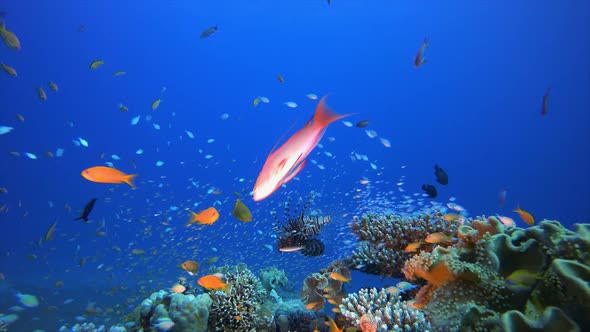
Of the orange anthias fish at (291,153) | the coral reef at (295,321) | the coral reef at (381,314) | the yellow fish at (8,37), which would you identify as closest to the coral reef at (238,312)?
the coral reef at (295,321)

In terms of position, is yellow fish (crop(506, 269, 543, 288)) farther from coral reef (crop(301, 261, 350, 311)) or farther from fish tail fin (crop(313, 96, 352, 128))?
coral reef (crop(301, 261, 350, 311))

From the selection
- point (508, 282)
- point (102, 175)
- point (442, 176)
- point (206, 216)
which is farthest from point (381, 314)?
point (442, 176)

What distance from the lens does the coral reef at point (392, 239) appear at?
16.5 feet

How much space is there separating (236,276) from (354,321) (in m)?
2.61

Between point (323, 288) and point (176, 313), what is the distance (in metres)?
2.42

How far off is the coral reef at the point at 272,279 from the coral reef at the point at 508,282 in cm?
519

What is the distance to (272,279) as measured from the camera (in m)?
7.82

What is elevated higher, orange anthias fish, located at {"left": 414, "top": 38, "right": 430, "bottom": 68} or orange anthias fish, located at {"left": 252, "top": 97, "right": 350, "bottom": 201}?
orange anthias fish, located at {"left": 414, "top": 38, "right": 430, "bottom": 68}

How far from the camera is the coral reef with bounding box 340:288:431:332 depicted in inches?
135

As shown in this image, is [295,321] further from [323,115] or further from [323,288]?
[323,115]

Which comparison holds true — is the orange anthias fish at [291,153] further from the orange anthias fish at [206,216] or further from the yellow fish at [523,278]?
the orange anthias fish at [206,216]

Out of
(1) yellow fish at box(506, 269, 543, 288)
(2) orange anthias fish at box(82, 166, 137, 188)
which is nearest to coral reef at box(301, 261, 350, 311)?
(1) yellow fish at box(506, 269, 543, 288)

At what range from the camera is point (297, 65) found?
82125mm

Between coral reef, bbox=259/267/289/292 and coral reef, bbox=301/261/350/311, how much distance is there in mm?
2397
